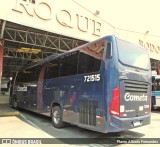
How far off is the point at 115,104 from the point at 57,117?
3238mm

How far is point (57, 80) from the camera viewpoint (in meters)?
A: 9.10

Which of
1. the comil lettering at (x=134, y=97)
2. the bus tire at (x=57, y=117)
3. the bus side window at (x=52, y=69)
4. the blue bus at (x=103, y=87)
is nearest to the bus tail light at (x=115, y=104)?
the blue bus at (x=103, y=87)

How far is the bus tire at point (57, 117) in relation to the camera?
862 centimetres

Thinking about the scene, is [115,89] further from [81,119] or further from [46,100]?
[46,100]

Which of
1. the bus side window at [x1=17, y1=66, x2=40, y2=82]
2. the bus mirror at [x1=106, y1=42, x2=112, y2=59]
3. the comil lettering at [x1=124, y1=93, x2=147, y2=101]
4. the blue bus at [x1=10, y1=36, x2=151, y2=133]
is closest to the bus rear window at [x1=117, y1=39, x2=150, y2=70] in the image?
the blue bus at [x1=10, y1=36, x2=151, y2=133]

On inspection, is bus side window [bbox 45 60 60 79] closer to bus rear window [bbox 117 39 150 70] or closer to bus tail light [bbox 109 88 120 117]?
bus rear window [bbox 117 39 150 70]

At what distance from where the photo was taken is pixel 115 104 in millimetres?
6348

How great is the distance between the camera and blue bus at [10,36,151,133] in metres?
6.36

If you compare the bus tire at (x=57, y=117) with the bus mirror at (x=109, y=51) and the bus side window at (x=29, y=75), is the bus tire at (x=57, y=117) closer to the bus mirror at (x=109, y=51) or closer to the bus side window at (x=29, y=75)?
the bus side window at (x=29, y=75)

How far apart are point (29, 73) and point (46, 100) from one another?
335cm

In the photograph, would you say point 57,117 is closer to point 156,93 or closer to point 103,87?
point 103,87

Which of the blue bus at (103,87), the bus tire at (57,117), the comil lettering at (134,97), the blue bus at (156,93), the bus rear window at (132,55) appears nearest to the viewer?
the blue bus at (103,87)

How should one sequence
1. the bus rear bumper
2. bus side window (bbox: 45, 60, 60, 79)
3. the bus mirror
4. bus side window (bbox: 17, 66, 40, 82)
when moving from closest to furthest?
the bus rear bumper, the bus mirror, bus side window (bbox: 45, 60, 60, 79), bus side window (bbox: 17, 66, 40, 82)

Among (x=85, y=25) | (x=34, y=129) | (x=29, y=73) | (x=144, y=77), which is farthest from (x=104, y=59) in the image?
(x=85, y=25)
